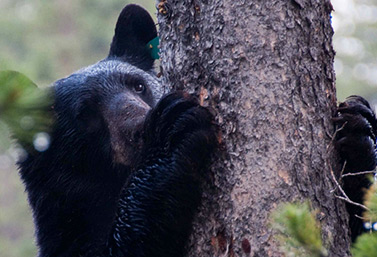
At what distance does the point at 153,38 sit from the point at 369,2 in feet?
75.4

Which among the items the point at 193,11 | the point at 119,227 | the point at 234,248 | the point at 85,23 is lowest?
the point at 85,23

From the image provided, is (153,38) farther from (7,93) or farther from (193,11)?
(7,93)

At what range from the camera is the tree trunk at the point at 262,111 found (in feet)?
8.03

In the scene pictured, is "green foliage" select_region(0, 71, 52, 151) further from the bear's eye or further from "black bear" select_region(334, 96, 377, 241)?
the bear's eye

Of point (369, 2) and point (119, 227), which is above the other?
point (369, 2)

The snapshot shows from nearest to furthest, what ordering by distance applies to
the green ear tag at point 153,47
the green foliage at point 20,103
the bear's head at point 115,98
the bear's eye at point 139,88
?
the green foliage at point 20,103 < the bear's head at point 115,98 < the bear's eye at point 139,88 < the green ear tag at point 153,47

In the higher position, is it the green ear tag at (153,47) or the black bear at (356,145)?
the black bear at (356,145)

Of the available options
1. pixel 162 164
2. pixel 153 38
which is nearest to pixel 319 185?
pixel 162 164

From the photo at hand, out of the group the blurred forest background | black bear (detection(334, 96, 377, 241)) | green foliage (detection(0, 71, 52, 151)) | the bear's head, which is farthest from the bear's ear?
the blurred forest background

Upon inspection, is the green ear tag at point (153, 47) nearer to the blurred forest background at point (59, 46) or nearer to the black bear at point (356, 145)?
the black bear at point (356, 145)

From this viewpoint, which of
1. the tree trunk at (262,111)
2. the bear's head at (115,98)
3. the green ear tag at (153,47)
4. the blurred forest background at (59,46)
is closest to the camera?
the tree trunk at (262,111)

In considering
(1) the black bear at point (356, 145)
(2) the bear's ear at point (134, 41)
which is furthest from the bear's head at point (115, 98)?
(1) the black bear at point (356, 145)

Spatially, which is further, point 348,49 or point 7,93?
point 348,49

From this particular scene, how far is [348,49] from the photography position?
82.7ft
